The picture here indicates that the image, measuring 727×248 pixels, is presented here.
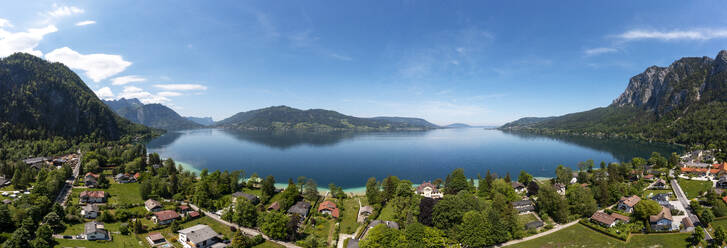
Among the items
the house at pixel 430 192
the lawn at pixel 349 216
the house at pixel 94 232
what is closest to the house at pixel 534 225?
the house at pixel 430 192

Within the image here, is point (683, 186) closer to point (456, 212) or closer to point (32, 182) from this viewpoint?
point (456, 212)

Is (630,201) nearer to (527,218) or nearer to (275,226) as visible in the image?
(527,218)

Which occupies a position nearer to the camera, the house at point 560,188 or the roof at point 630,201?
the roof at point 630,201

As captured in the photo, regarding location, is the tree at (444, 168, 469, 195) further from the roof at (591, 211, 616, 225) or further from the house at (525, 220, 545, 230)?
the roof at (591, 211, 616, 225)

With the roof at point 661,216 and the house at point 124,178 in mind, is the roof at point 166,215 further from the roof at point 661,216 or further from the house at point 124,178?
the roof at point 661,216

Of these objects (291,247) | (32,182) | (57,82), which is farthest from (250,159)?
(57,82)
